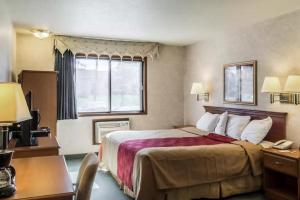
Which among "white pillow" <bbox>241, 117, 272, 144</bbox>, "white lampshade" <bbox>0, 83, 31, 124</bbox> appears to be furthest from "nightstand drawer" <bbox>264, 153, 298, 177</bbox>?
"white lampshade" <bbox>0, 83, 31, 124</bbox>

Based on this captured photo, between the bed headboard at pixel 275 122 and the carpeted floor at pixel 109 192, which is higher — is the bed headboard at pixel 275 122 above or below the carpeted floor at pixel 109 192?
above

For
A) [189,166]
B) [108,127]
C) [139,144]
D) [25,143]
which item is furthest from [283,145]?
[108,127]

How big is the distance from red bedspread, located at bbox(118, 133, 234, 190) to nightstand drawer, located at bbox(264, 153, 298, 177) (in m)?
0.60

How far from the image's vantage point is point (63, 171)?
2.01 metres

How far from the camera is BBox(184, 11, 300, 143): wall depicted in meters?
3.84

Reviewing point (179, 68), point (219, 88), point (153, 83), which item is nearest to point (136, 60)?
point (153, 83)

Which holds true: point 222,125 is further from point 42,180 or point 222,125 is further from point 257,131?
point 42,180

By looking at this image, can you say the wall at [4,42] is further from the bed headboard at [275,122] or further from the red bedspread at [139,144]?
the bed headboard at [275,122]

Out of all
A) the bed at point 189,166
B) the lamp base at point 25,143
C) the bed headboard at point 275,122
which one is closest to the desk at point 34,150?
the lamp base at point 25,143

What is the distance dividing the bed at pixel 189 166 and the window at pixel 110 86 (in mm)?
1916

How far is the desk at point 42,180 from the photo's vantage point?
156cm

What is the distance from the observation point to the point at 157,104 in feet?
21.1

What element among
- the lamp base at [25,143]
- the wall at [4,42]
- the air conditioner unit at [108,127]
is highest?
the wall at [4,42]

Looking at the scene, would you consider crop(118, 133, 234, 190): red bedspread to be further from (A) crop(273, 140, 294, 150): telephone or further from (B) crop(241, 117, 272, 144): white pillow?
(A) crop(273, 140, 294, 150): telephone
